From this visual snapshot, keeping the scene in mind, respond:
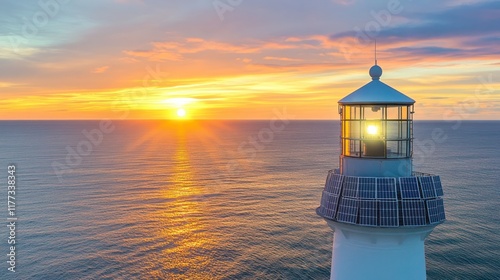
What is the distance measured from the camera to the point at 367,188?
404 inches

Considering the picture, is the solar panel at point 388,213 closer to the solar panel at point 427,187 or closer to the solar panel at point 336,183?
the solar panel at point 427,187

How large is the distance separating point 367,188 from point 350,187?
1.53ft

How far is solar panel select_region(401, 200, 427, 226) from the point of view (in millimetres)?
10148

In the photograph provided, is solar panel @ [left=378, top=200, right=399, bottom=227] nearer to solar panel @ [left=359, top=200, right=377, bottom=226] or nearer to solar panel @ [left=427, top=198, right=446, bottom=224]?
solar panel @ [left=359, top=200, right=377, bottom=226]

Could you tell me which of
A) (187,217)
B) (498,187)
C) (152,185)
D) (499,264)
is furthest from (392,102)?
(498,187)

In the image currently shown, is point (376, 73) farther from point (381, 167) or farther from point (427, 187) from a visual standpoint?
point (427, 187)

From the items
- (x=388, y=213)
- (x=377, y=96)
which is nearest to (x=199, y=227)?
(x=388, y=213)

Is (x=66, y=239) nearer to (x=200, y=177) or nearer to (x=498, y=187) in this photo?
(x=200, y=177)

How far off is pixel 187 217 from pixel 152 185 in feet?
80.7

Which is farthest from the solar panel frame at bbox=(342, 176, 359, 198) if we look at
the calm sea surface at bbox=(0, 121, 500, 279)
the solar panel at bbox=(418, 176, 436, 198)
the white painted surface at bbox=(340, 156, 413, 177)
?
the calm sea surface at bbox=(0, 121, 500, 279)

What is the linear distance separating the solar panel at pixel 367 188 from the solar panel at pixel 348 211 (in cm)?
29

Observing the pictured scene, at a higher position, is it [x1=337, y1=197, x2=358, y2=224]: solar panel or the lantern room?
the lantern room

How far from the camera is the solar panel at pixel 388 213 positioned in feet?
33.0

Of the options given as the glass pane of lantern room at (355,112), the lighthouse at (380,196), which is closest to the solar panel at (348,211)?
the lighthouse at (380,196)
